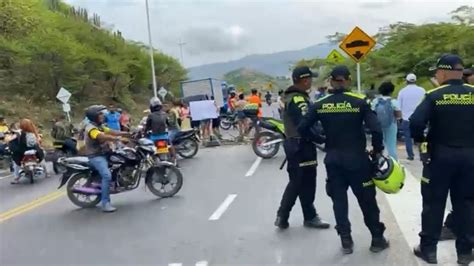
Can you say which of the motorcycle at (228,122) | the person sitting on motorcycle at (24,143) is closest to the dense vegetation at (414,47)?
the motorcycle at (228,122)

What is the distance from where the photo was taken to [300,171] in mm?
6801

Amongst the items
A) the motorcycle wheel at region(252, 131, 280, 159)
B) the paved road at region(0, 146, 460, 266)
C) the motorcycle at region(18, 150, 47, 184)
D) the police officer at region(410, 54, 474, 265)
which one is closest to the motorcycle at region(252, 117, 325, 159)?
the motorcycle wheel at region(252, 131, 280, 159)

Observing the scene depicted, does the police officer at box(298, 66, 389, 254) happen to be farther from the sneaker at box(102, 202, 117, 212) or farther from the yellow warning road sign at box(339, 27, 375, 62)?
the yellow warning road sign at box(339, 27, 375, 62)

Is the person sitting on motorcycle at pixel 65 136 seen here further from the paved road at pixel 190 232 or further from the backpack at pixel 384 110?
the backpack at pixel 384 110

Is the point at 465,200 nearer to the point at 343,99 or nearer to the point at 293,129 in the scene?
the point at 343,99

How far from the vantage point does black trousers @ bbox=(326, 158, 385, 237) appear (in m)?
5.90

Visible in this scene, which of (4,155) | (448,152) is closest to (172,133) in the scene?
(4,155)

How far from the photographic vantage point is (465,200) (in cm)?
534

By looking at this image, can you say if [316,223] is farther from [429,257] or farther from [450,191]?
[450,191]

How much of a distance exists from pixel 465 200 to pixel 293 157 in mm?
2063

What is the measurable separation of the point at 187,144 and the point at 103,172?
6892 mm

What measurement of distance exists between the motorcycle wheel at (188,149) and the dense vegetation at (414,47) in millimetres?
10957

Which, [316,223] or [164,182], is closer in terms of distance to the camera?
[316,223]

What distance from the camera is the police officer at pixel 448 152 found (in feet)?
17.1
